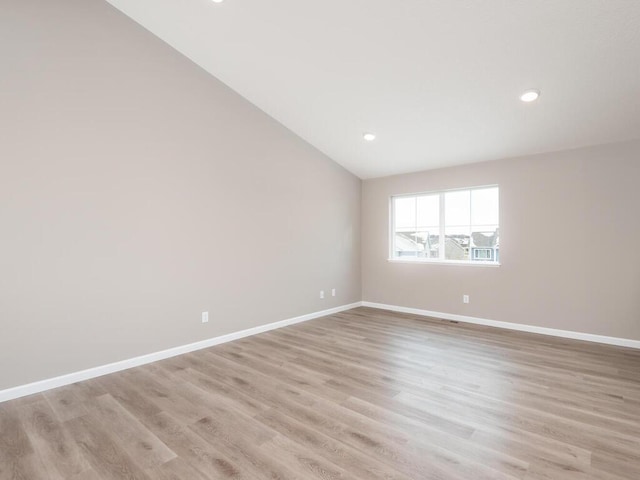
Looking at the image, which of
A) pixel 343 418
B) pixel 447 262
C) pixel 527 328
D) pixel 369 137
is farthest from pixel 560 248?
pixel 343 418

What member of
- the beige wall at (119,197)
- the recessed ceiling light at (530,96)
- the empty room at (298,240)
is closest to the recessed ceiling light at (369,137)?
the empty room at (298,240)

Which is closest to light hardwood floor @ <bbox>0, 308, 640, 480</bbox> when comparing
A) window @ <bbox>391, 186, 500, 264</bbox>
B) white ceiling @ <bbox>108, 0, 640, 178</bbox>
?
window @ <bbox>391, 186, 500, 264</bbox>

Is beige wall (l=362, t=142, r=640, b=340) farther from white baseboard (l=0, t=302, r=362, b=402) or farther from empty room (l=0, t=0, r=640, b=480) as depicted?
white baseboard (l=0, t=302, r=362, b=402)

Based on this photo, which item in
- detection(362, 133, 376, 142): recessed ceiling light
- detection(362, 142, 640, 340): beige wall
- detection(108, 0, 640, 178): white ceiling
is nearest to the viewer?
detection(108, 0, 640, 178): white ceiling

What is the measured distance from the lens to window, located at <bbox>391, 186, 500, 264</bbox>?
4.86 metres

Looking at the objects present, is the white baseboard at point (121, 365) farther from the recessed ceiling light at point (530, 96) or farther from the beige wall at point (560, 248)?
the recessed ceiling light at point (530, 96)

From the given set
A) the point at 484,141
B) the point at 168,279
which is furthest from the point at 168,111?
the point at 484,141

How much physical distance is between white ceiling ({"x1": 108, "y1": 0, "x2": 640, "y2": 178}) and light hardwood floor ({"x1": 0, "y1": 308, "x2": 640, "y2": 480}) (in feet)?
8.39

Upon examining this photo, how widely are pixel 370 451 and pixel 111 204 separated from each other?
2971 mm

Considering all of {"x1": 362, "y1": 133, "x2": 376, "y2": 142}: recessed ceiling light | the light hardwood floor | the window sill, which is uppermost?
{"x1": 362, "y1": 133, "x2": 376, "y2": 142}: recessed ceiling light

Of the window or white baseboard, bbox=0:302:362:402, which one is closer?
white baseboard, bbox=0:302:362:402

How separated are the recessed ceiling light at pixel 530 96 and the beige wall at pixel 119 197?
2.91m

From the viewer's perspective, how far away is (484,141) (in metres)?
4.27

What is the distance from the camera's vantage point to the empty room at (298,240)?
6.88ft
